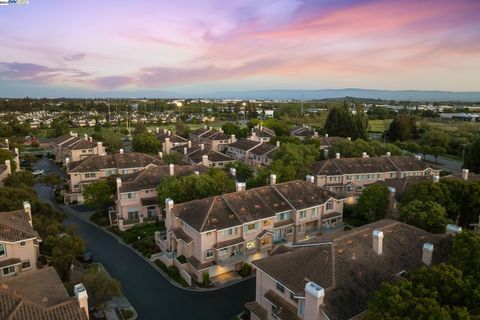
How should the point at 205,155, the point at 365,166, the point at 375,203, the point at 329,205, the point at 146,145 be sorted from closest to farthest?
the point at 375,203 < the point at 329,205 < the point at 365,166 < the point at 205,155 < the point at 146,145

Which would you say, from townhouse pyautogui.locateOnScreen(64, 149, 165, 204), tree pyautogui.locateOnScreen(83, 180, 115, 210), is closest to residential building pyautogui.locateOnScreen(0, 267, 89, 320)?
tree pyautogui.locateOnScreen(83, 180, 115, 210)

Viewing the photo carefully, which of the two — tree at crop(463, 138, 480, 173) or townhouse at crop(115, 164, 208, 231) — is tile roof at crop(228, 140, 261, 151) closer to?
townhouse at crop(115, 164, 208, 231)

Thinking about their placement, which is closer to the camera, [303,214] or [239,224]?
[239,224]

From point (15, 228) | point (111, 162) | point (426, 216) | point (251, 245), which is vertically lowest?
point (251, 245)

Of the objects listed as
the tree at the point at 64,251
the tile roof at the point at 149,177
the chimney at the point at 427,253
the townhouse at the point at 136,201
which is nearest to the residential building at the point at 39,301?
the tree at the point at 64,251

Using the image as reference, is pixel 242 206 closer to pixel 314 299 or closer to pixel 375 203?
pixel 375 203

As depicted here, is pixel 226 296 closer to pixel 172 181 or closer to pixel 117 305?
pixel 117 305

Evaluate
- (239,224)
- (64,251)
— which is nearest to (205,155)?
(239,224)

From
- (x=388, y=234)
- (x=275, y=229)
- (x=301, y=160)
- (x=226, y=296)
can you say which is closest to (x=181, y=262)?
(x=226, y=296)
